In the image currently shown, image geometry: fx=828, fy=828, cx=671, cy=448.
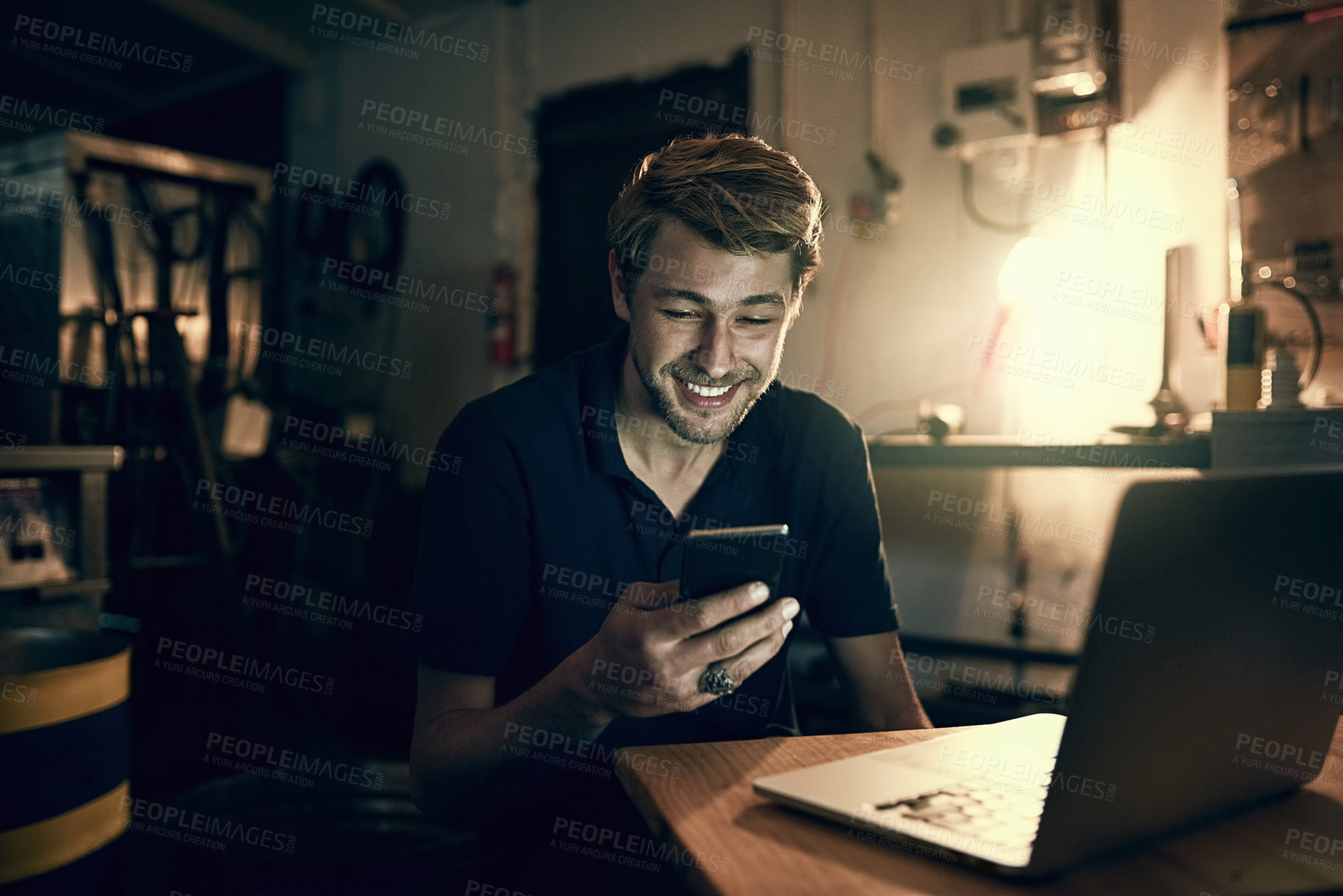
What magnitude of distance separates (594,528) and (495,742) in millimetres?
371

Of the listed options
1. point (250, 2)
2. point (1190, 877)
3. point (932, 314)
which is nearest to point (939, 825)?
point (1190, 877)

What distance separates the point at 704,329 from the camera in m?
1.33

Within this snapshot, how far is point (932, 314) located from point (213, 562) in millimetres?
2751

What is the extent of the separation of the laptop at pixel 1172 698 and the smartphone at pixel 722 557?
0.54 ft

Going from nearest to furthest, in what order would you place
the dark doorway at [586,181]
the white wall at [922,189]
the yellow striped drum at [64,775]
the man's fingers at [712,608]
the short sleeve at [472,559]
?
the man's fingers at [712,608] → the short sleeve at [472,559] → the yellow striped drum at [64,775] → the white wall at [922,189] → the dark doorway at [586,181]

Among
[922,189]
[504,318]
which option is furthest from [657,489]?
[504,318]

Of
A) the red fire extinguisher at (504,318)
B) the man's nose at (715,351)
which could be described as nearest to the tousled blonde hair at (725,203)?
the man's nose at (715,351)

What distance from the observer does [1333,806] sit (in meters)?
0.66

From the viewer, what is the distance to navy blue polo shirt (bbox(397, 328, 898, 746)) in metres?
1.13

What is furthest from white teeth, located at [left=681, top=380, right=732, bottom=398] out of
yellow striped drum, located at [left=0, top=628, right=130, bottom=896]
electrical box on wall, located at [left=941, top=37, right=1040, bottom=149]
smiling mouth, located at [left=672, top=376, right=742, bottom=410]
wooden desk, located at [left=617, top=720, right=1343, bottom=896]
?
electrical box on wall, located at [left=941, top=37, right=1040, bottom=149]

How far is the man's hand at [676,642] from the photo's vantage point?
71cm

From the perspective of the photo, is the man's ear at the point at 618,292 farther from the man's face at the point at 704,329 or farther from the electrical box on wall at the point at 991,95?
the electrical box on wall at the point at 991,95

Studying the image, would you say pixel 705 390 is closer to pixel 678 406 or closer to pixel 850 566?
pixel 678 406

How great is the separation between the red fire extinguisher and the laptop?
11.1 feet
